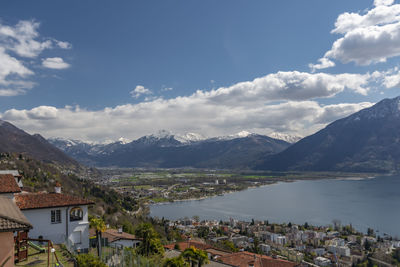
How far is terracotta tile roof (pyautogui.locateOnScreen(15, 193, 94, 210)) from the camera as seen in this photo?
14345mm

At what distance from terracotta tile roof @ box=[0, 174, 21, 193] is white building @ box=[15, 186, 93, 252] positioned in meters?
0.97

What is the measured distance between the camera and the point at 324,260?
4344cm

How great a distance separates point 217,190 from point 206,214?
176 ft

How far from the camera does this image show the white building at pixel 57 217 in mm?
14327

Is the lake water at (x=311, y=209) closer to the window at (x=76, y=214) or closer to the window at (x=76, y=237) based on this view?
the window at (x=76, y=237)

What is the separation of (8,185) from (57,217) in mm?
2570

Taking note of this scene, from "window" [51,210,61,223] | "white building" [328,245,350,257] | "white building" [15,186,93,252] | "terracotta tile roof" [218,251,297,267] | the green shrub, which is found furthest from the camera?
"white building" [328,245,350,257]

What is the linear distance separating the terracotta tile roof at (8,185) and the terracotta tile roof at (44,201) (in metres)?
0.97

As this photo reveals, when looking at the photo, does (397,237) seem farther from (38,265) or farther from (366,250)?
(38,265)

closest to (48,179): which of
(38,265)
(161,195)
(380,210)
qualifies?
(38,265)

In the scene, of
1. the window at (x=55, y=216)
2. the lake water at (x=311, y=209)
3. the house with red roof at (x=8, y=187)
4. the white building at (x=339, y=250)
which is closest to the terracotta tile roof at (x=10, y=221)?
the house with red roof at (x=8, y=187)

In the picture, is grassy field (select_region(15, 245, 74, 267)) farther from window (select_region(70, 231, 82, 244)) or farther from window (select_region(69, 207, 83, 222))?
window (select_region(69, 207, 83, 222))

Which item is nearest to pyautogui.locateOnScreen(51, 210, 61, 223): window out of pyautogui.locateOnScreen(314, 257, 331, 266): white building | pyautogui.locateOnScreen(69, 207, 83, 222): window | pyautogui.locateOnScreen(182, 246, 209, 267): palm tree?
pyautogui.locateOnScreen(69, 207, 83, 222): window

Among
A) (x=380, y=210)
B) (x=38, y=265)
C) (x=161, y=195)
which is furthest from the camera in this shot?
(x=161, y=195)
